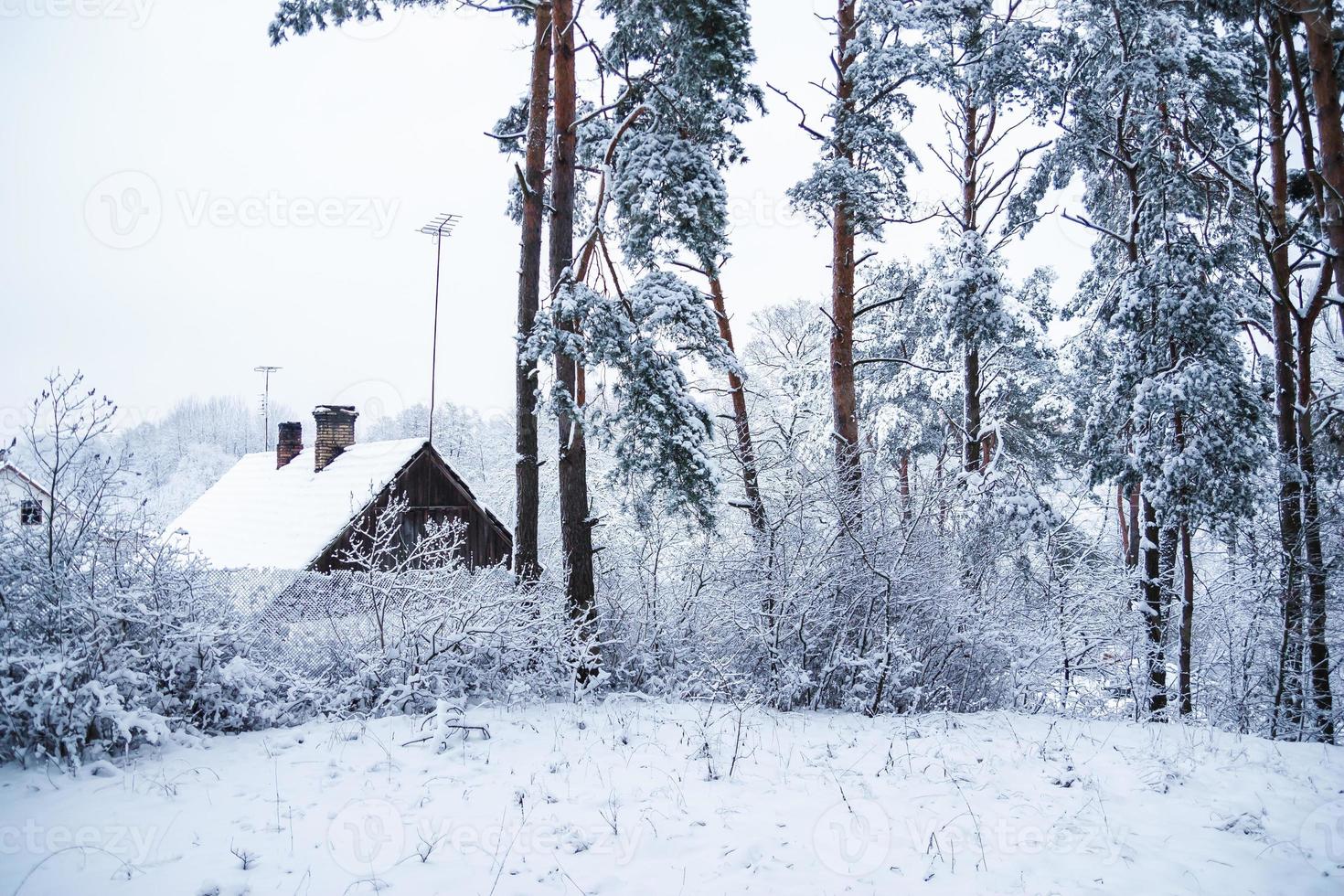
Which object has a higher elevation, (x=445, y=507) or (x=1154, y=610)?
(x=445, y=507)

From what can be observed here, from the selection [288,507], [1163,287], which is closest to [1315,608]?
[1163,287]

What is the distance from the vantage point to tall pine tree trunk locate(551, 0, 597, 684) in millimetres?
7582

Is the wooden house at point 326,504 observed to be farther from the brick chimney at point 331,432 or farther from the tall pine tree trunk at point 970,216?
the tall pine tree trunk at point 970,216

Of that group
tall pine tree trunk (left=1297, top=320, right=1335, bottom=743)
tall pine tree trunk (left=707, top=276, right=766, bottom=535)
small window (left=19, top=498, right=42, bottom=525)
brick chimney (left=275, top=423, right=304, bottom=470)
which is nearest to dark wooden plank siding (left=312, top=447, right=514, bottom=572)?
brick chimney (left=275, top=423, right=304, bottom=470)

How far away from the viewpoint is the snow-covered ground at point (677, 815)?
3617 mm

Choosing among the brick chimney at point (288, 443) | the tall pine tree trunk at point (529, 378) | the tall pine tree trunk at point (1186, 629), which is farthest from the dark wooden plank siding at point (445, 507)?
the tall pine tree trunk at point (1186, 629)

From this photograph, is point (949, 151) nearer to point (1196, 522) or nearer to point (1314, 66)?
point (1314, 66)

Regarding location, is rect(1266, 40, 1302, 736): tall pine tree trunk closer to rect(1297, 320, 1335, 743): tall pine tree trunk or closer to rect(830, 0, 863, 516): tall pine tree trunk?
rect(1297, 320, 1335, 743): tall pine tree trunk

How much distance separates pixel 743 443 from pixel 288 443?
14108 millimetres

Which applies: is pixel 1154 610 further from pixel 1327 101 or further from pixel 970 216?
pixel 970 216

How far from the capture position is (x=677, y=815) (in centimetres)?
434

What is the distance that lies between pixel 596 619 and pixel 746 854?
3.97 meters

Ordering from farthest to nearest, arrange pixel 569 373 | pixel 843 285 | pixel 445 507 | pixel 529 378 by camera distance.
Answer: pixel 445 507 → pixel 843 285 → pixel 529 378 → pixel 569 373

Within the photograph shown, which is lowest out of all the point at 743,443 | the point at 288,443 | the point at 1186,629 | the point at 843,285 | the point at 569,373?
the point at 1186,629
